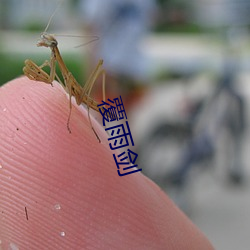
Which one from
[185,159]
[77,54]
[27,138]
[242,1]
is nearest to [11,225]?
[27,138]

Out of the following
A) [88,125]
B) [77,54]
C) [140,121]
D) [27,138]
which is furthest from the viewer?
[77,54]

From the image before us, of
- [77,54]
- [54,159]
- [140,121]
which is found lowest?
[54,159]

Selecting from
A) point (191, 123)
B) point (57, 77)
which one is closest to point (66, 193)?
point (57, 77)

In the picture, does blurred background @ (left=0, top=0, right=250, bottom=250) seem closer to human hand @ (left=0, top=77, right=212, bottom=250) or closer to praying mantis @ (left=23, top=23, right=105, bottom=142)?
praying mantis @ (left=23, top=23, right=105, bottom=142)

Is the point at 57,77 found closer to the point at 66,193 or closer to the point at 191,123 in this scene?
the point at 66,193

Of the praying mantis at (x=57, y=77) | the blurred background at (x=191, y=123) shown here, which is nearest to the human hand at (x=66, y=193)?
the praying mantis at (x=57, y=77)

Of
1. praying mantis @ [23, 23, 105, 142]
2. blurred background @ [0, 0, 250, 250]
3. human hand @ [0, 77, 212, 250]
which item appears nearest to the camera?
human hand @ [0, 77, 212, 250]

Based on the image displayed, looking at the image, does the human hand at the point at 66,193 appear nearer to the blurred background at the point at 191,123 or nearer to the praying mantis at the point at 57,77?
the praying mantis at the point at 57,77

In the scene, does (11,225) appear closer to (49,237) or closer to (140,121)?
(49,237)

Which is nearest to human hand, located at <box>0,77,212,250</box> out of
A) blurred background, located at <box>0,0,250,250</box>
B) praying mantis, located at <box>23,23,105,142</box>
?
praying mantis, located at <box>23,23,105,142</box>
